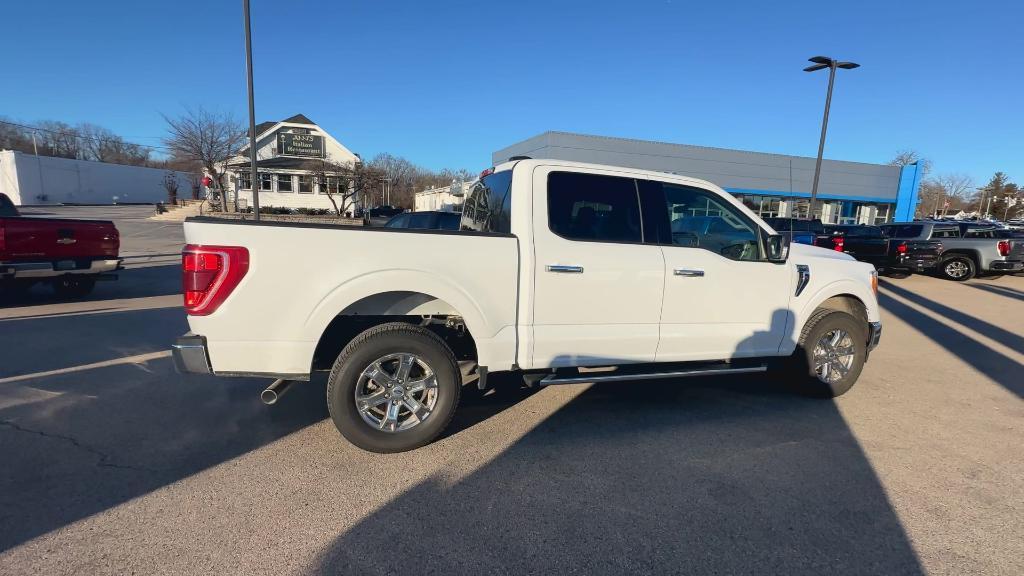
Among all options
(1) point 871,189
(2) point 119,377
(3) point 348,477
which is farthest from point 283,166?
(1) point 871,189

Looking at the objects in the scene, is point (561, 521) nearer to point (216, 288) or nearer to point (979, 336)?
point (216, 288)

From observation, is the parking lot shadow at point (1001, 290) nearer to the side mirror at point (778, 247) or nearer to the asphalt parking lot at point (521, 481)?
the asphalt parking lot at point (521, 481)

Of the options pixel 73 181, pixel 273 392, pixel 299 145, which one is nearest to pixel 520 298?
pixel 273 392

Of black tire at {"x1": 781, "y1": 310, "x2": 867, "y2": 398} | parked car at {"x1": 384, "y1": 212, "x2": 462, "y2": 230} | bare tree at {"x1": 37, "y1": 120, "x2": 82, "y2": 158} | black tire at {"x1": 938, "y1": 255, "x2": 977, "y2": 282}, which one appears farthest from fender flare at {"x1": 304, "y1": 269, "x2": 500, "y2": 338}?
bare tree at {"x1": 37, "y1": 120, "x2": 82, "y2": 158}

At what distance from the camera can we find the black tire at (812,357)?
15.3ft

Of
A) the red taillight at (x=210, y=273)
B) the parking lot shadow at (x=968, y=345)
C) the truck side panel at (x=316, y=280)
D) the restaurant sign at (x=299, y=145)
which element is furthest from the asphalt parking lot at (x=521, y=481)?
the restaurant sign at (x=299, y=145)

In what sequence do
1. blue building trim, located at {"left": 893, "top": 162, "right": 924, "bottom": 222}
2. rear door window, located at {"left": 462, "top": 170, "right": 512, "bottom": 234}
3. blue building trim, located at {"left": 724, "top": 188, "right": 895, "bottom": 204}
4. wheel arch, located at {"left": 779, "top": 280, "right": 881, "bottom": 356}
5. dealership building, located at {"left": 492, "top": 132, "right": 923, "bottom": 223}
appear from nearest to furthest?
rear door window, located at {"left": 462, "top": 170, "right": 512, "bottom": 234}, wheel arch, located at {"left": 779, "top": 280, "right": 881, "bottom": 356}, dealership building, located at {"left": 492, "top": 132, "right": 923, "bottom": 223}, blue building trim, located at {"left": 724, "top": 188, "right": 895, "bottom": 204}, blue building trim, located at {"left": 893, "top": 162, "right": 924, "bottom": 222}

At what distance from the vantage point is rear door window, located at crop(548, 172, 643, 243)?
12.7 feet

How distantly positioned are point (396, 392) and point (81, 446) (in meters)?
2.22

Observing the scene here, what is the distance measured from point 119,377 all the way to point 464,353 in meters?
3.50

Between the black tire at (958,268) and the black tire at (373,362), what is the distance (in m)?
17.5

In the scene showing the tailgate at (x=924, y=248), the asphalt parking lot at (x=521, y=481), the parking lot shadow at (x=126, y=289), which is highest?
the tailgate at (x=924, y=248)

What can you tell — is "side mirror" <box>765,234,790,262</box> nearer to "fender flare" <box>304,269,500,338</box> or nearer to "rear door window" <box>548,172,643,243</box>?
"rear door window" <box>548,172,643,243</box>

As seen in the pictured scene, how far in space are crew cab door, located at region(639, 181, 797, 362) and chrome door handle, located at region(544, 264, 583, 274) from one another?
75cm
